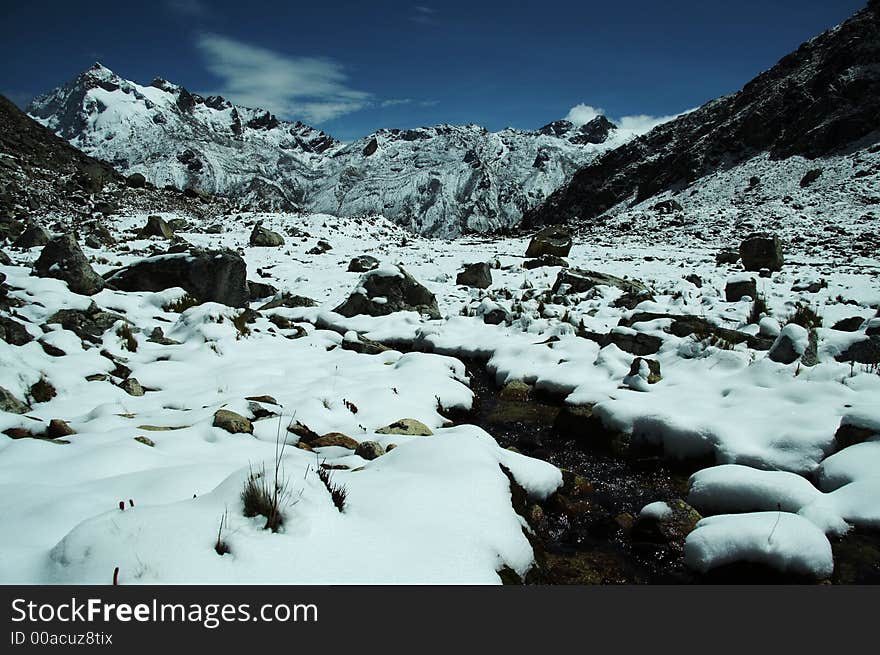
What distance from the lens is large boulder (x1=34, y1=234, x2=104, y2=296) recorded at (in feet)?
32.9

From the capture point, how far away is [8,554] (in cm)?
224

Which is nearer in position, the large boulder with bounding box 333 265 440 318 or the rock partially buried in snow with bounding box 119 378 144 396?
the rock partially buried in snow with bounding box 119 378 144 396

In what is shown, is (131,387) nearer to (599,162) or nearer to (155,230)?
(155,230)

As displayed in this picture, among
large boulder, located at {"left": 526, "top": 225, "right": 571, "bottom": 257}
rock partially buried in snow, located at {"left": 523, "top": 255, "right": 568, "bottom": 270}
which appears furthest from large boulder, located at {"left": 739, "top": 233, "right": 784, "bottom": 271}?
large boulder, located at {"left": 526, "top": 225, "right": 571, "bottom": 257}

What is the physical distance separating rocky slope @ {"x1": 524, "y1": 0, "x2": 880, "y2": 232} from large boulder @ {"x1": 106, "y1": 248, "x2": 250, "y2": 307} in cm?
5104

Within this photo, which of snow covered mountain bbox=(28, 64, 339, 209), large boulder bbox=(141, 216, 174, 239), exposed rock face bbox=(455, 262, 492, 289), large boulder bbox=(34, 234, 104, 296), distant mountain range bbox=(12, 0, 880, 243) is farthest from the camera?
snow covered mountain bbox=(28, 64, 339, 209)

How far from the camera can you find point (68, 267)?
1010 centimetres

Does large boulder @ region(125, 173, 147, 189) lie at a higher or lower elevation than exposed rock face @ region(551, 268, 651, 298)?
higher

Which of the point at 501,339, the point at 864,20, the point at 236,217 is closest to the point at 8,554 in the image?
the point at 501,339

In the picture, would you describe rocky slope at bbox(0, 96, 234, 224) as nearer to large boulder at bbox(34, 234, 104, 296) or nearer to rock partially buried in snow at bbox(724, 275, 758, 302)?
large boulder at bbox(34, 234, 104, 296)

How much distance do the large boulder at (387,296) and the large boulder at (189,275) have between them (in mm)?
3038

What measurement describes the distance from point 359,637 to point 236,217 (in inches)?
1251

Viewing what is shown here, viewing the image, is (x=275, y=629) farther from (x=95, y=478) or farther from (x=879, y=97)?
(x=879, y=97)

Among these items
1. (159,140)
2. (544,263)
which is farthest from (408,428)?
(159,140)
